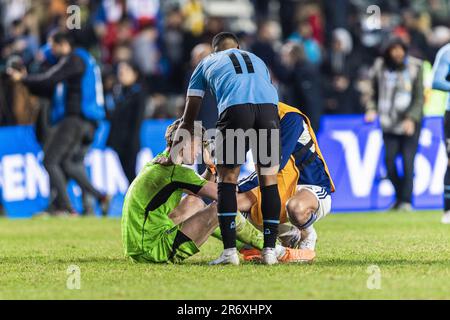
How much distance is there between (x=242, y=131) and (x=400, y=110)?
8485 mm

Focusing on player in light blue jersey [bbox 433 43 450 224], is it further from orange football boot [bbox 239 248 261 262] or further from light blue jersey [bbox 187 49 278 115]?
→ light blue jersey [bbox 187 49 278 115]

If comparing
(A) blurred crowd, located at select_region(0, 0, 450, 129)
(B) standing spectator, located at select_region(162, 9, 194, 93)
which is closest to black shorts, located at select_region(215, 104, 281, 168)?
(A) blurred crowd, located at select_region(0, 0, 450, 129)

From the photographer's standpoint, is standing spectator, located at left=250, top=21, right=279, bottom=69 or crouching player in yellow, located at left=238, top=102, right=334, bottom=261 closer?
crouching player in yellow, located at left=238, top=102, right=334, bottom=261

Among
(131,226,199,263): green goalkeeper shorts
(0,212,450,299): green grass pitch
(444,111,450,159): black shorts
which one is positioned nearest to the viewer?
(0,212,450,299): green grass pitch

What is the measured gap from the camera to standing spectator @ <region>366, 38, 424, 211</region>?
58.2 feet

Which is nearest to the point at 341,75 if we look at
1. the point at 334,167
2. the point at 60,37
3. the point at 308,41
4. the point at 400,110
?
the point at 308,41

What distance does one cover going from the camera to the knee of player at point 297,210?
1027 centimetres

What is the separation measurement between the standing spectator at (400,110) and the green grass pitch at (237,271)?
3.39 meters

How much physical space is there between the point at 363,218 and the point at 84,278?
7.84 metres

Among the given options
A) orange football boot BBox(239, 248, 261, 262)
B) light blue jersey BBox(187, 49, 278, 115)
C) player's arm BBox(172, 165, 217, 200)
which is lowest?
orange football boot BBox(239, 248, 261, 262)

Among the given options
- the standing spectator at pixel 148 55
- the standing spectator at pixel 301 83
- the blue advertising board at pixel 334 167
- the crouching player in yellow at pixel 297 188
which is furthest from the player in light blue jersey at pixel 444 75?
the standing spectator at pixel 148 55

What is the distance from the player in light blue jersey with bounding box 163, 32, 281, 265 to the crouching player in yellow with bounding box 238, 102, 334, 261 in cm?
37

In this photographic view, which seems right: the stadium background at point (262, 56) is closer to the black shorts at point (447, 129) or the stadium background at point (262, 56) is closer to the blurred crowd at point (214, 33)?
the blurred crowd at point (214, 33)
